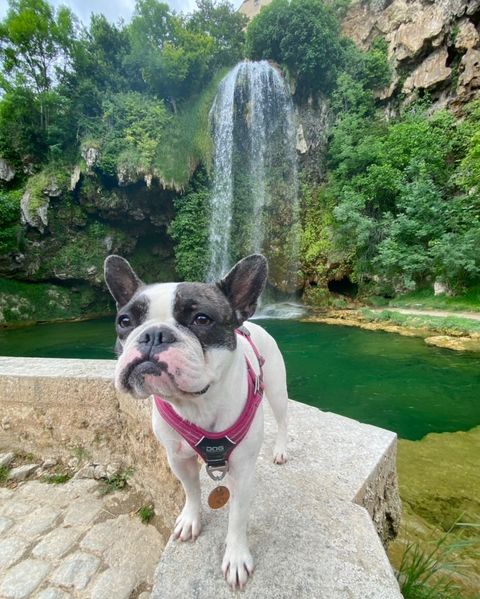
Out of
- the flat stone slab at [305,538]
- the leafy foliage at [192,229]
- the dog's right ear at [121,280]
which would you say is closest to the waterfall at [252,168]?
the leafy foliage at [192,229]

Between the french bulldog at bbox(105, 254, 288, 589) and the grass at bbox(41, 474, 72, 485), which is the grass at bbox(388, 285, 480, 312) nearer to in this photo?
the french bulldog at bbox(105, 254, 288, 589)

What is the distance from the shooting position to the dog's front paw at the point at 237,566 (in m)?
1.05

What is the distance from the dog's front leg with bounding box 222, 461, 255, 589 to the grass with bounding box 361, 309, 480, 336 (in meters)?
8.83

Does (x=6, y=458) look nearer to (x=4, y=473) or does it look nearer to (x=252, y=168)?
(x=4, y=473)

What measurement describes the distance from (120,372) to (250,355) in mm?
605

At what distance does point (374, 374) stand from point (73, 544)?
5.72m

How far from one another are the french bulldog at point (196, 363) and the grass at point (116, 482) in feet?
3.80

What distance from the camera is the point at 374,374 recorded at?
Answer: 619 cm

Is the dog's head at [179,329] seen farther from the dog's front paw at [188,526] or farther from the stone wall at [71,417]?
the stone wall at [71,417]

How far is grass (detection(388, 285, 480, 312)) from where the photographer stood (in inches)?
406

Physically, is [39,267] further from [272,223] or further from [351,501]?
[351,501]

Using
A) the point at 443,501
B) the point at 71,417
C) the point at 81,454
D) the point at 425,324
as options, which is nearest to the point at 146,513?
the point at 81,454

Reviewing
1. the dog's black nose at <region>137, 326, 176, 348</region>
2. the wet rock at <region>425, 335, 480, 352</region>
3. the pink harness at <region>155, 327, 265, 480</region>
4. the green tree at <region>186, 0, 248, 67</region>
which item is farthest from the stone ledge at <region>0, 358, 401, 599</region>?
the green tree at <region>186, 0, 248, 67</region>

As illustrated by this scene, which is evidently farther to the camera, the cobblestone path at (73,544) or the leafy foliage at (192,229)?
the leafy foliage at (192,229)
